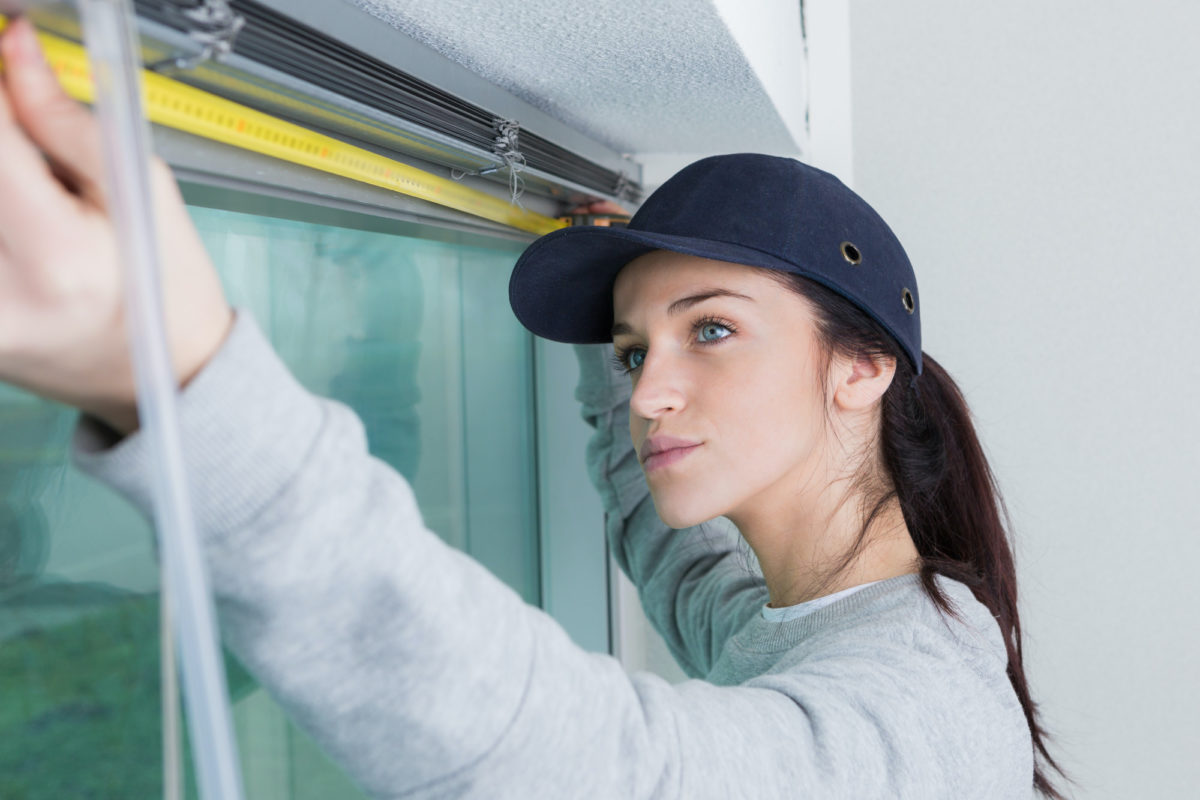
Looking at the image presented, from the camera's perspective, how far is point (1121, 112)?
4.48 ft

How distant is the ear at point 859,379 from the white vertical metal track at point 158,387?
725 millimetres

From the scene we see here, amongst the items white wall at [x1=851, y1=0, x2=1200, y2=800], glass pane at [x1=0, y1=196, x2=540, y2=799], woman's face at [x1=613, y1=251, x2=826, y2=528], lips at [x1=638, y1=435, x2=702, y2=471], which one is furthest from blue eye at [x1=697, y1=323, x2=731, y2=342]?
white wall at [x1=851, y1=0, x2=1200, y2=800]

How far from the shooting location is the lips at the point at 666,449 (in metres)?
0.88

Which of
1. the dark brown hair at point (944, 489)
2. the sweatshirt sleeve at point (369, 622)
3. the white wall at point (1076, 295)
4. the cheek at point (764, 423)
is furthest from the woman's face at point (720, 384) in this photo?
the white wall at point (1076, 295)

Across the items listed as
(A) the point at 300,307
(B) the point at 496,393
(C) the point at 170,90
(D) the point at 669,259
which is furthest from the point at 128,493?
(B) the point at 496,393

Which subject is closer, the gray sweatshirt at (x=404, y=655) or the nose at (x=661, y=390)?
the gray sweatshirt at (x=404, y=655)

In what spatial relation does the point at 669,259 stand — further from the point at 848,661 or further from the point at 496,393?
the point at 496,393

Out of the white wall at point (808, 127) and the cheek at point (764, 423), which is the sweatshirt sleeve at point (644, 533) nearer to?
the white wall at point (808, 127)

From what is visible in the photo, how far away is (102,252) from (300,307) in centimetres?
48

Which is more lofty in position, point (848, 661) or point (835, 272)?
point (835, 272)

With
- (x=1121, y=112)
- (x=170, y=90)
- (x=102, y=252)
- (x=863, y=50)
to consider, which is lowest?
(x=102, y=252)

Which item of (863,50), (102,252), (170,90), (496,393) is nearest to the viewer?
(102,252)

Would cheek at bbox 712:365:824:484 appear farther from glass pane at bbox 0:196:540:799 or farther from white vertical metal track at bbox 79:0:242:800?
white vertical metal track at bbox 79:0:242:800

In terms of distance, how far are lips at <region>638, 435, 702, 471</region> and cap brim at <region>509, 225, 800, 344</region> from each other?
0.18m
